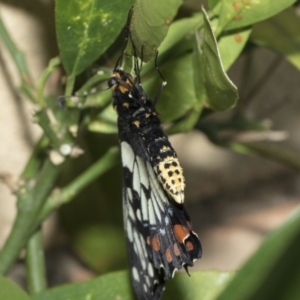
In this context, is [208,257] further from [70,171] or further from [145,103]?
[145,103]

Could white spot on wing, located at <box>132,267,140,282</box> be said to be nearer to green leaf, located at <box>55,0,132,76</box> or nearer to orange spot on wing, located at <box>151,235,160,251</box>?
orange spot on wing, located at <box>151,235,160,251</box>

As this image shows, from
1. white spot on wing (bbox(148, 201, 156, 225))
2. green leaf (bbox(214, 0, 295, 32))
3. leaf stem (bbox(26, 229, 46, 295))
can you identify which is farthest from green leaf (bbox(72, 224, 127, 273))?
green leaf (bbox(214, 0, 295, 32))

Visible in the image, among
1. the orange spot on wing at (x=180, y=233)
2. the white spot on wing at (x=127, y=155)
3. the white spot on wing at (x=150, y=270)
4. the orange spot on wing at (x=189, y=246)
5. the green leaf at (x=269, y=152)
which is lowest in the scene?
the green leaf at (x=269, y=152)

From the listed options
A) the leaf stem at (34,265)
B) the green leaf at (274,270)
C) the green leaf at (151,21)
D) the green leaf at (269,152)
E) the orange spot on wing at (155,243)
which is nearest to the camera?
the green leaf at (274,270)

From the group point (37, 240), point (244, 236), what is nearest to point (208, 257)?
point (244, 236)

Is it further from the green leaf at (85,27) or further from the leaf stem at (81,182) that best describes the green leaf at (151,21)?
the leaf stem at (81,182)

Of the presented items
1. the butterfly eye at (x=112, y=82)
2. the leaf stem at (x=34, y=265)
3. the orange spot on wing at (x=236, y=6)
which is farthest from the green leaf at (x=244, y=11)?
the leaf stem at (x=34, y=265)

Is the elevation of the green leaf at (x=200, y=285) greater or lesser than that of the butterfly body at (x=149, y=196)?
lesser

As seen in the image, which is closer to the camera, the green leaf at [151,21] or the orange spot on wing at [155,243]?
the green leaf at [151,21]
